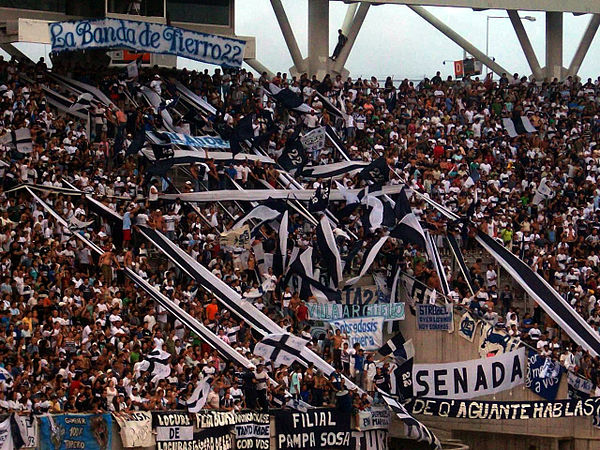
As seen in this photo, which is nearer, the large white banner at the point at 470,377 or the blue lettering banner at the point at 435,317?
the large white banner at the point at 470,377

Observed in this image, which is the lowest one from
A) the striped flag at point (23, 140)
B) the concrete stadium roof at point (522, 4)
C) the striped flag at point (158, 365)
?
the striped flag at point (158, 365)

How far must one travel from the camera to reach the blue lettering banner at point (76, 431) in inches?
1088

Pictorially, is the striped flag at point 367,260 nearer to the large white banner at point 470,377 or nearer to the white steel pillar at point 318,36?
the large white banner at point 470,377

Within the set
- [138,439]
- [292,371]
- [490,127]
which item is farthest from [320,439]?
[490,127]

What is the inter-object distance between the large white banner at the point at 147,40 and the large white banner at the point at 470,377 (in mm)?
10845

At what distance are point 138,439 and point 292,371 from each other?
14.3 feet

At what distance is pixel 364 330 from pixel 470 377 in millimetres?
2336

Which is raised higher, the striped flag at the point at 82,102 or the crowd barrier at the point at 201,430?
the striped flag at the point at 82,102

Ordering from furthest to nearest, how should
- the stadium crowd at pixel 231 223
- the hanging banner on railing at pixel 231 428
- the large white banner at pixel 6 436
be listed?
1. the stadium crowd at pixel 231 223
2. the hanging banner on railing at pixel 231 428
3. the large white banner at pixel 6 436

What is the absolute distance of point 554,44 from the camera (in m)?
48.7

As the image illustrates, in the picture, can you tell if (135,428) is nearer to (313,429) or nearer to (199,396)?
(199,396)

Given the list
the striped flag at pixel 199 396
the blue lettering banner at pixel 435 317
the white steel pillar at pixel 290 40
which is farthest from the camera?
the white steel pillar at pixel 290 40

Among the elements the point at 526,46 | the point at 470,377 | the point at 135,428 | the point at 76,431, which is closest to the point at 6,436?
the point at 76,431

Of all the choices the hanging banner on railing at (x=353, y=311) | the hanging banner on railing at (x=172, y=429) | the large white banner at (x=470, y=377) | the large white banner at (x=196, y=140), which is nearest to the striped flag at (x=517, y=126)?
the large white banner at (x=196, y=140)
